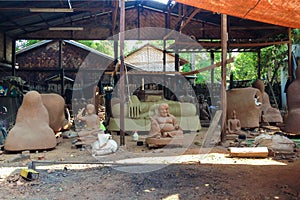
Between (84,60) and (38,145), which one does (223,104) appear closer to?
(38,145)

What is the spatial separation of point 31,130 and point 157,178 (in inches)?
137

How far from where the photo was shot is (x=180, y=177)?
13.2ft

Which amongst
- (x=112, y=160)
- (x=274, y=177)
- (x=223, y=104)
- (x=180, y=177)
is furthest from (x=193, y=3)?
(x=223, y=104)

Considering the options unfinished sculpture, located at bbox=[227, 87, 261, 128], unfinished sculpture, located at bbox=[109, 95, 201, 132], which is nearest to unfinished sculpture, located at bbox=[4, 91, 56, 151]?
unfinished sculpture, located at bbox=[109, 95, 201, 132]

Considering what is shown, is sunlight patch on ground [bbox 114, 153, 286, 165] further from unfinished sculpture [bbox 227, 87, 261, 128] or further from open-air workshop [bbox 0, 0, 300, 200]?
unfinished sculpture [bbox 227, 87, 261, 128]

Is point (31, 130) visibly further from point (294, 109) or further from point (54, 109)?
point (294, 109)

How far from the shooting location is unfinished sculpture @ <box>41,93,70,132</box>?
312 inches

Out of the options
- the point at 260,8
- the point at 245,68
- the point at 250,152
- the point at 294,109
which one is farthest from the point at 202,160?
the point at 245,68

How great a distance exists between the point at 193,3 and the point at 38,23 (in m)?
12.6

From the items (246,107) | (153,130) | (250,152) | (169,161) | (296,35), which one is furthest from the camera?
(296,35)

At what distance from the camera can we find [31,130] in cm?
622

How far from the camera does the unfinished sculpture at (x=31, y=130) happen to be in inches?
238

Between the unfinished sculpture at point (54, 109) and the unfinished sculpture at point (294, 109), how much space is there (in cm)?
624

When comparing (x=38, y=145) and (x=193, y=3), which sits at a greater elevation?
(x=193, y=3)
